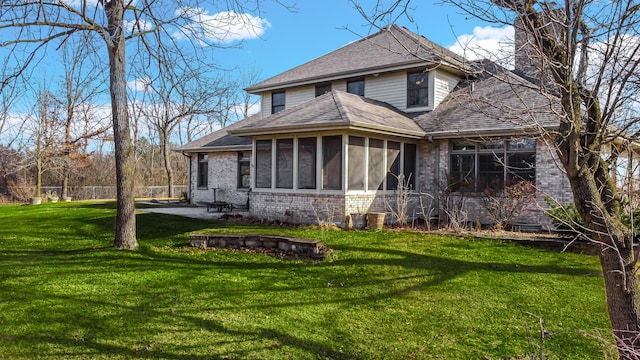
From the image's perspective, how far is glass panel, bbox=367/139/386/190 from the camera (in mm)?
13453

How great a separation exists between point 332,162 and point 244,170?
299 inches

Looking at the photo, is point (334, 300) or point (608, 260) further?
point (334, 300)

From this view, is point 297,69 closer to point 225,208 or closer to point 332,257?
point 225,208

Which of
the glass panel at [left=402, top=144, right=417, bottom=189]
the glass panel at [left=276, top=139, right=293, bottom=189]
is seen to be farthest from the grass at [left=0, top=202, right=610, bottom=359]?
the glass panel at [left=402, top=144, right=417, bottom=189]

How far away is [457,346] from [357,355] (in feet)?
3.66

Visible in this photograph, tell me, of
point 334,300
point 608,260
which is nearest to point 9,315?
point 334,300

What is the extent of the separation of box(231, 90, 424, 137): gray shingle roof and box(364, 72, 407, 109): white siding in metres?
0.70

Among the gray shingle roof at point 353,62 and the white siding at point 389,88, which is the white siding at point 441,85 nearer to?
the gray shingle roof at point 353,62

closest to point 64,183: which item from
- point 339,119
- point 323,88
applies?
point 323,88

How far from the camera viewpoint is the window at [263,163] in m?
14.5

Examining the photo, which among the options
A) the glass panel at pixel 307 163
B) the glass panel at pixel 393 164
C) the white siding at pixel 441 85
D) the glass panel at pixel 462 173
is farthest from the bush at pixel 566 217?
the white siding at pixel 441 85

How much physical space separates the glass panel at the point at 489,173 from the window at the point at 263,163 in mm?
6418

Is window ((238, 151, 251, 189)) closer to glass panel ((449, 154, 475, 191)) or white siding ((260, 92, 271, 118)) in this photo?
white siding ((260, 92, 271, 118))

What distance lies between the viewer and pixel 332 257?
8734mm
